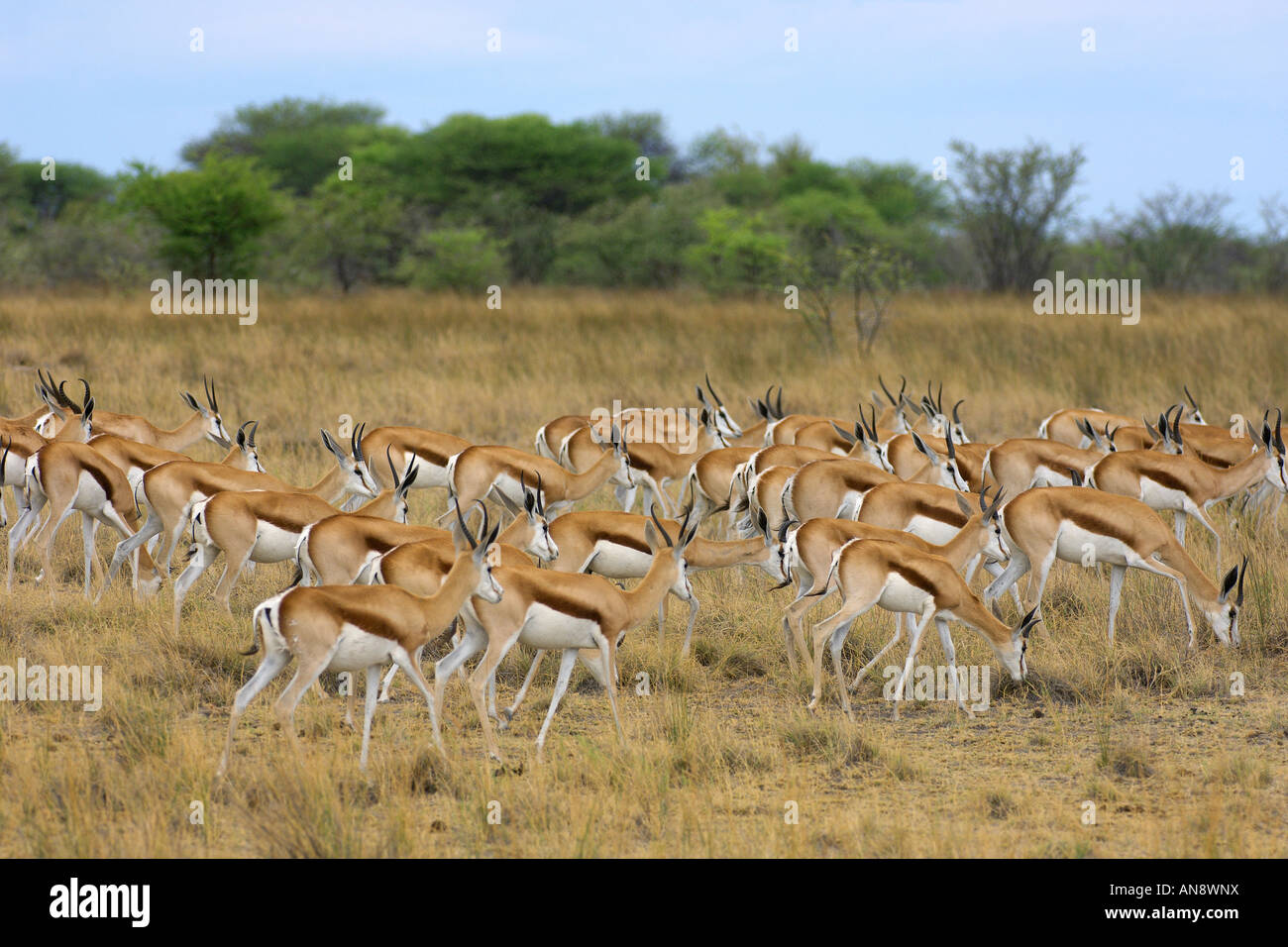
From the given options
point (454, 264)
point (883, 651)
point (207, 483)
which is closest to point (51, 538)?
point (207, 483)

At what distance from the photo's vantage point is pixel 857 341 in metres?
18.6

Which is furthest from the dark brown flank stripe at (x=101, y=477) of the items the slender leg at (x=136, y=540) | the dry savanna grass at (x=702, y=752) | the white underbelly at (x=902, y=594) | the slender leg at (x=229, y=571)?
the white underbelly at (x=902, y=594)

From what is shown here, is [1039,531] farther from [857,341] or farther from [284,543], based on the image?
[857,341]

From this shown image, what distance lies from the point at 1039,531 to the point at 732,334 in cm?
1216

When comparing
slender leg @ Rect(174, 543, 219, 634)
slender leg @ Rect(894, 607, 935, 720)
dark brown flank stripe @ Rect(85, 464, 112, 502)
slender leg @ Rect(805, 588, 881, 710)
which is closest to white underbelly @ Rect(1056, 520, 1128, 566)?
slender leg @ Rect(894, 607, 935, 720)

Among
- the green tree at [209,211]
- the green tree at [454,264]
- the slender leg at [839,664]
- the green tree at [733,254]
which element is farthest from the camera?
the green tree at [454,264]

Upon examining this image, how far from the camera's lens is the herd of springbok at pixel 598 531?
5734 millimetres

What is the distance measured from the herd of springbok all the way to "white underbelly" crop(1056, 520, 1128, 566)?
0.04ft

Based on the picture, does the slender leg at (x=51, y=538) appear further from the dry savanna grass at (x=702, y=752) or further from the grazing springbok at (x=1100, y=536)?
the grazing springbok at (x=1100, y=536)

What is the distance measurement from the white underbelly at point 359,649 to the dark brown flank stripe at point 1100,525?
4013 millimetres

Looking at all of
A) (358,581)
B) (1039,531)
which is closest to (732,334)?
(1039,531)

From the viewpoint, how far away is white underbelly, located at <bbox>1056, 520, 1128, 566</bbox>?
733cm

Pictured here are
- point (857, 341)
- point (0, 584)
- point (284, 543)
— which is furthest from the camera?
point (857, 341)

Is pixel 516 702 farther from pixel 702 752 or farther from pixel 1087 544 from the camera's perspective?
pixel 1087 544
